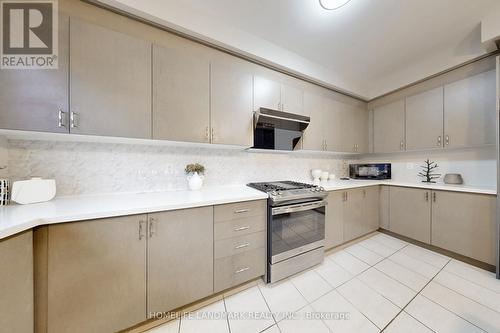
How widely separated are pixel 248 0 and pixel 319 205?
7.02 ft


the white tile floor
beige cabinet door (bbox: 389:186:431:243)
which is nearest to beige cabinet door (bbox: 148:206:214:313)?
the white tile floor

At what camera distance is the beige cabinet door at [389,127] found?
8.76 feet

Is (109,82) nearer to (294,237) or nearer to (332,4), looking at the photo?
(332,4)

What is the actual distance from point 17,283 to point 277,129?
2191 mm

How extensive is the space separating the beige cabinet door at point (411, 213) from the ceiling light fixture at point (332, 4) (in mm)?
2463

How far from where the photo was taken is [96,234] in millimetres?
1000

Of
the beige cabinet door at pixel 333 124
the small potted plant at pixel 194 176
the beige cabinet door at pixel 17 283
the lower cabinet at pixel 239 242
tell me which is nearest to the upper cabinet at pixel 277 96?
the beige cabinet door at pixel 333 124

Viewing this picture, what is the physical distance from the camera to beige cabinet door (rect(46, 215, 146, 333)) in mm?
924

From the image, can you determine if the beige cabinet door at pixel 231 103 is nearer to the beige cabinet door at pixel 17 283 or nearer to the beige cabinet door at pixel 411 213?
the beige cabinet door at pixel 17 283

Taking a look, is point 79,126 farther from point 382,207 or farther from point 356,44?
point 382,207

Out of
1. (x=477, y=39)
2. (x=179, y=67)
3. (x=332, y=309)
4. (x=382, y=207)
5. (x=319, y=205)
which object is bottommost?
(x=332, y=309)

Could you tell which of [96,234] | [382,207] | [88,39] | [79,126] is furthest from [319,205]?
[88,39]

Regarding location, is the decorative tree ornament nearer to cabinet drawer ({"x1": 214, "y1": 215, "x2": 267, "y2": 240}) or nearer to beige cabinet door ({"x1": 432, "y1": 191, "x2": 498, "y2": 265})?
beige cabinet door ({"x1": 432, "y1": 191, "x2": 498, "y2": 265})

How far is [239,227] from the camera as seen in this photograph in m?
1.46
